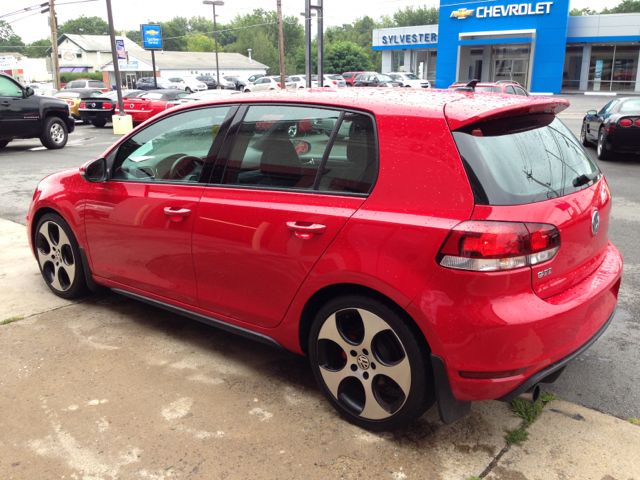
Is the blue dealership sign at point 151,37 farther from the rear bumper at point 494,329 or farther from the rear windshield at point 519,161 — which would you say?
the rear bumper at point 494,329

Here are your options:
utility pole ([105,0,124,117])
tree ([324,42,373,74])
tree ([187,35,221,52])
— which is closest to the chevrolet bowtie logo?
tree ([324,42,373,74])

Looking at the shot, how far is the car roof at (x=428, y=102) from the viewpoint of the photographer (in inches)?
101

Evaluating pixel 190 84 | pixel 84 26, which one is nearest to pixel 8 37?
pixel 84 26

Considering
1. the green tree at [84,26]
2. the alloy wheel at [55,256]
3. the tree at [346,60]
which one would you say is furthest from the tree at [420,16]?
the alloy wheel at [55,256]

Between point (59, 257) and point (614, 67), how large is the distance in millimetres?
45904

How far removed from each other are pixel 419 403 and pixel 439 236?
2.60 ft

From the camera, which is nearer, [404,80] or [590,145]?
[590,145]

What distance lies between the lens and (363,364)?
9.12 feet

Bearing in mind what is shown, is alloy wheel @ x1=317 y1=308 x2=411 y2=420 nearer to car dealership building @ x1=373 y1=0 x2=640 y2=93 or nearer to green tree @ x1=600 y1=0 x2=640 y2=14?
car dealership building @ x1=373 y1=0 x2=640 y2=93

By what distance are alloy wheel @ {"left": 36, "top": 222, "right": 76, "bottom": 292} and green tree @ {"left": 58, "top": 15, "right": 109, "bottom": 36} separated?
446 feet

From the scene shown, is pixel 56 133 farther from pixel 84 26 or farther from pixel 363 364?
pixel 84 26

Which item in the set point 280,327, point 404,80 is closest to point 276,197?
point 280,327

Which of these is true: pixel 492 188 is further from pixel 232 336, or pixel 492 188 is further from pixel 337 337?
pixel 232 336

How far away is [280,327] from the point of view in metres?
3.11
